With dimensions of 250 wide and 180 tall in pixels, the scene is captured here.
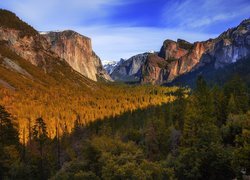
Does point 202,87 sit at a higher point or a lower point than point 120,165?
higher

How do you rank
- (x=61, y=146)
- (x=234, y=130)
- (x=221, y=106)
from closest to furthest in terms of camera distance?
(x=234, y=130)
(x=221, y=106)
(x=61, y=146)

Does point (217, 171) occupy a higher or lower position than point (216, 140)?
lower

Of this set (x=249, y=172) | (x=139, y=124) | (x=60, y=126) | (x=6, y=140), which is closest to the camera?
(x=249, y=172)

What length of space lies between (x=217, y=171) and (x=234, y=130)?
15957mm

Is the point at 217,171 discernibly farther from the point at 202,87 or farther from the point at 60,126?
the point at 60,126

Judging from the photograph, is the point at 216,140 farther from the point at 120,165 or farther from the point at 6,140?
the point at 6,140

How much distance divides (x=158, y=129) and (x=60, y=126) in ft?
281

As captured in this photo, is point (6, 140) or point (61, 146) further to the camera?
point (61, 146)

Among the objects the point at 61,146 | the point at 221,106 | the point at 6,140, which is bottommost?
the point at 61,146

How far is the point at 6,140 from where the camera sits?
9281cm

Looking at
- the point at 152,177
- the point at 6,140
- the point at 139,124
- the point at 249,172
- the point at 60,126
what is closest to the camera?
the point at 249,172

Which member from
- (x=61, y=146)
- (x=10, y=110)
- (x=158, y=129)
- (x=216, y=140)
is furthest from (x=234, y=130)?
(x=10, y=110)

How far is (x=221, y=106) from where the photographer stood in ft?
326

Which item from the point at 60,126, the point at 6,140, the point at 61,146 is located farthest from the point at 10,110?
the point at 6,140
